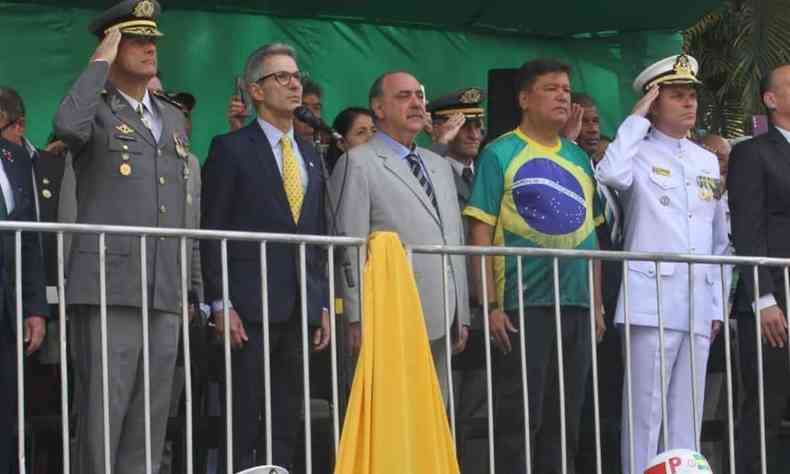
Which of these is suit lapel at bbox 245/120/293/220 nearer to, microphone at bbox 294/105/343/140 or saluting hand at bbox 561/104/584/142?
microphone at bbox 294/105/343/140

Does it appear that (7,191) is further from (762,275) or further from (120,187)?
(762,275)

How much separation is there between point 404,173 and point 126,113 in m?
1.40

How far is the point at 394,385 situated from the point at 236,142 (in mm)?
1507

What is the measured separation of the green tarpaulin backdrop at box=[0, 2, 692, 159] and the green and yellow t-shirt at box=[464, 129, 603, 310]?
2904mm

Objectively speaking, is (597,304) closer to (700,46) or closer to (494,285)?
(494,285)

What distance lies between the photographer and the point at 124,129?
290 inches

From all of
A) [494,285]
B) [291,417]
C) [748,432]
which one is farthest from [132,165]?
[748,432]

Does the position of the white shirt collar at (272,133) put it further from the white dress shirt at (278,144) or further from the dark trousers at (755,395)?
the dark trousers at (755,395)

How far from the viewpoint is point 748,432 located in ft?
27.0

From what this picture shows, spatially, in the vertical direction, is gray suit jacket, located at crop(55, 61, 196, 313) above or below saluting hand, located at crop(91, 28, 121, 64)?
below

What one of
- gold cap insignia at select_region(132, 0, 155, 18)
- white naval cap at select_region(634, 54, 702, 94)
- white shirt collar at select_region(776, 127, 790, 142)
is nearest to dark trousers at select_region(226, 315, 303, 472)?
gold cap insignia at select_region(132, 0, 155, 18)

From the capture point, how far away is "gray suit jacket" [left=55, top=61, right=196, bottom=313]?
7062 millimetres

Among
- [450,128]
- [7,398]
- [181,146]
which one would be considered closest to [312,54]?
[450,128]

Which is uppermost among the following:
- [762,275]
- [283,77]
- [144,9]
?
[144,9]
